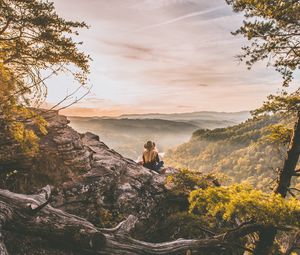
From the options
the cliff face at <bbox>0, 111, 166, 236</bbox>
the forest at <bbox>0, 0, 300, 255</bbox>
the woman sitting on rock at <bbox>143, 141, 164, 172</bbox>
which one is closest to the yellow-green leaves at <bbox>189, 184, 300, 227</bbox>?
the forest at <bbox>0, 0, 300, 255</bbox>

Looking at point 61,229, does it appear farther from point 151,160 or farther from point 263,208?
point 151,160

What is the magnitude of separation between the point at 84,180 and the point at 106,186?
0.86 m

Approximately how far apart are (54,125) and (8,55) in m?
4.46

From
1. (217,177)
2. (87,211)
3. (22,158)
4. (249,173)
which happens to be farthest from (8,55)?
(249,173)

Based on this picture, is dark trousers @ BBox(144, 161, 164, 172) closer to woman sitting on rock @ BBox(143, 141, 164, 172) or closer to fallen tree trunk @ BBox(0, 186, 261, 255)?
woman sitting on rock @ BBox(143, 141, 164, 172)

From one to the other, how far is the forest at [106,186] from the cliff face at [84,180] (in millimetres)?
37

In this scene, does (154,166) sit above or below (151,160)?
below

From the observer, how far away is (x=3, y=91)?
832 cm

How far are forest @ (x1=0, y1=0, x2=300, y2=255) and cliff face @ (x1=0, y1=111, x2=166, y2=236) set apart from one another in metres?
0.04

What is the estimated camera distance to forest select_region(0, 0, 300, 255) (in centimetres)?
650

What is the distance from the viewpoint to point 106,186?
11461 mm

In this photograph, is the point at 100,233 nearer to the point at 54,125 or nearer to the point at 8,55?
the point at 8,55

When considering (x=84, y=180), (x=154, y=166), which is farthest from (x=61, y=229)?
(x=154, y=166)

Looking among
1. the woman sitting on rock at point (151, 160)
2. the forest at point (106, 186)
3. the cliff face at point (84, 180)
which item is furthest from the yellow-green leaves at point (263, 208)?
the woman sitting on rock at point (151, 160)
